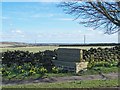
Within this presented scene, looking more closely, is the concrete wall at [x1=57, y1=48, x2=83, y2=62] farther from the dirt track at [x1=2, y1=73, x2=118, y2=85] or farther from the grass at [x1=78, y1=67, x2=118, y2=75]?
the dirt track at [x1=2, y1=73, x2=118, y2=85]

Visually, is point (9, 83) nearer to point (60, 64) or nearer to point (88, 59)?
point (60, 64)

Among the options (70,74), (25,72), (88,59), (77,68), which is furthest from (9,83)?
(88,59)

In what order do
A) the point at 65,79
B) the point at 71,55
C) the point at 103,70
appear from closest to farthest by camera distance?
the point at 65,79, the point at 103,70, the point at 71,55

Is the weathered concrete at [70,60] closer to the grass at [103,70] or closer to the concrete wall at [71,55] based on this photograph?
the concrete wall at [71,55]

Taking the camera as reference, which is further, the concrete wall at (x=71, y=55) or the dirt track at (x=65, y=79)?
the concrete wall at (x=71, y=55)

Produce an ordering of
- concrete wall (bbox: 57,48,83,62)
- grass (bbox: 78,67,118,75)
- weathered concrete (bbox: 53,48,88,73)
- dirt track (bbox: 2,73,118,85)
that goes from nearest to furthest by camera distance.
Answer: dirt track (bbox: 2,73,118,85) → grass (bbox: 78,67,118,75) → weathered concrete (bbox: 53,48,88,73) → concrete wall (bbox: 57,48,83,62)

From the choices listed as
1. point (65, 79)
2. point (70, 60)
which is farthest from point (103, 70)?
point (65, 79)

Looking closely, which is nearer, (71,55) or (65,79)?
(65,79)

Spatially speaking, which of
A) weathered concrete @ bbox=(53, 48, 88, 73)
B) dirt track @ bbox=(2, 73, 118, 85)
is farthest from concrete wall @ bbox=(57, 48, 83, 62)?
dirt track @ bbox=(2, 73, 118, 85)

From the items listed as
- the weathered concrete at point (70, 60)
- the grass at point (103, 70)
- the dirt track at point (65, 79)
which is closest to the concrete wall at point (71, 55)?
the weathered concrete at point (70, 60)

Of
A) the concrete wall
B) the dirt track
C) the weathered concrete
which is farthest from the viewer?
the concrete wall

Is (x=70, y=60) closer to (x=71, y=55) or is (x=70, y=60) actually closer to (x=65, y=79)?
(x=71, y=55)

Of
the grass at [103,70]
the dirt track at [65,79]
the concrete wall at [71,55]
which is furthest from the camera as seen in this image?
the concrete wall at [71,55]

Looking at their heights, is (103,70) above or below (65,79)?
above
